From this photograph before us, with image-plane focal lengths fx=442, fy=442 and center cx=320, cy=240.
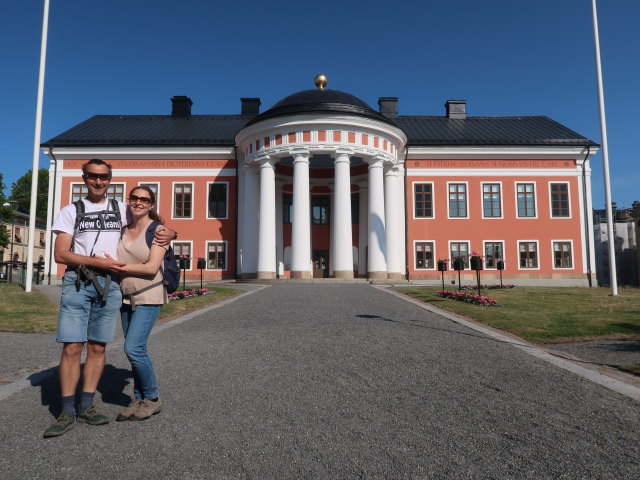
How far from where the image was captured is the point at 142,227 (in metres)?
3.54

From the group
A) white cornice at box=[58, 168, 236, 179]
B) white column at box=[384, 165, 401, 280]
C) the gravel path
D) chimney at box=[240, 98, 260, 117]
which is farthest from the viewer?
chimney at box=[240, 98, 260, 117]

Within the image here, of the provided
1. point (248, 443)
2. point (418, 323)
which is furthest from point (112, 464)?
point (418, 323)

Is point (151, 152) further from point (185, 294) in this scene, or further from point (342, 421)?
point (342, 421)

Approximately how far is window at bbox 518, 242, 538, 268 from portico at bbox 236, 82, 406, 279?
25.0ft

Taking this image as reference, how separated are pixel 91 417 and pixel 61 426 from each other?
0.21 meters

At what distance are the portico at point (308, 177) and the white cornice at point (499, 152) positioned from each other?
83.6 inches

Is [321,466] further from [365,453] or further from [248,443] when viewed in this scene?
[248,443]

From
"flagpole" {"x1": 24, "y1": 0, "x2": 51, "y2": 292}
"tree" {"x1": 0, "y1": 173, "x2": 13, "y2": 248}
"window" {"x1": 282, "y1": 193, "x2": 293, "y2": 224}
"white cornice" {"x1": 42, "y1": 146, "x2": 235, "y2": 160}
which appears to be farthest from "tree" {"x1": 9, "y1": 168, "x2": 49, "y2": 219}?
"flagpole" {"x1": 24, "y1": 0, "x2": 51, "y2": 292}

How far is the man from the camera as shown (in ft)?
10.6

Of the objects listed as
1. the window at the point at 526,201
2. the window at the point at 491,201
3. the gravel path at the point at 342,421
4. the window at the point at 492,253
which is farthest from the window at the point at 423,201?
the gravel path at the point at 342,421

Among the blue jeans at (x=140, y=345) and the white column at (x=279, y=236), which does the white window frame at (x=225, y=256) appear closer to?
the white column at (x=279, y=236)

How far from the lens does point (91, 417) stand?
321 cm

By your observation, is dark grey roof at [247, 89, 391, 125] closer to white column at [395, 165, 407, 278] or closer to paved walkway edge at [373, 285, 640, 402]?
white column at [395, 165, 407, 278]

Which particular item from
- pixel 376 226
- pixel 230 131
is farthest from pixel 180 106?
pixel 376 226
